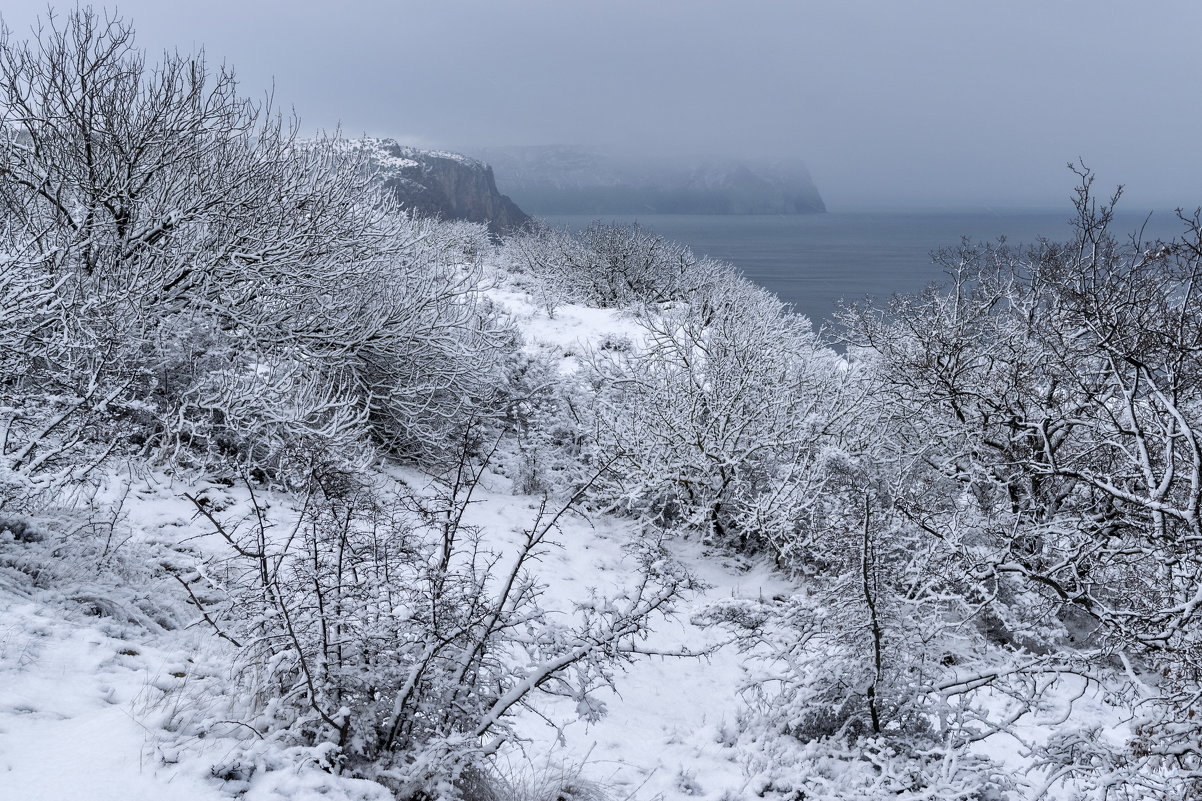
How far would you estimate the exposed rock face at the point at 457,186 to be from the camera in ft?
329

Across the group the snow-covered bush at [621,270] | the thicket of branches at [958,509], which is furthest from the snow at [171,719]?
the snow-covered bush at [621,270]

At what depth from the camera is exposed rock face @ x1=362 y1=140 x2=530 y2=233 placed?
100 m

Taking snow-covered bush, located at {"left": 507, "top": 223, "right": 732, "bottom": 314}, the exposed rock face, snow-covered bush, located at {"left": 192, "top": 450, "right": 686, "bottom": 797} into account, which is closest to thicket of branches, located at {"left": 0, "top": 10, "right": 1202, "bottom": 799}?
snow-covered bush, located at {"left": 192, "top": 450, "right": 686, "bottom": 797}

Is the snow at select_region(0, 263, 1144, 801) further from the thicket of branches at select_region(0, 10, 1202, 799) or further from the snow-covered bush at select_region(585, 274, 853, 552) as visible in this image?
the snow-covered bush at select_region(585, 274, 853, 552)

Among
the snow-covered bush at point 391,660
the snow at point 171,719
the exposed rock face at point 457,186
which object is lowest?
the snow at point 171,719

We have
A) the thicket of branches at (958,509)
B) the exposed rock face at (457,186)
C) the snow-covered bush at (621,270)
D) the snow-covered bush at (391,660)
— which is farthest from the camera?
the exposed rock face at (457,186)

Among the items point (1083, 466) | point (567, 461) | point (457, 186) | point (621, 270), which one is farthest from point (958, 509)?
point (457, 186)

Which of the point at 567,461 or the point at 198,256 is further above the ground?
the point at 198,256

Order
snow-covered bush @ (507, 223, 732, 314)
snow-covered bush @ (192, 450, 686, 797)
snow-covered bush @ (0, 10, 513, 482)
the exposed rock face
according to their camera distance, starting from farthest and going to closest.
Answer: the exposed rock face, snow-covered bush @ (507, 223, 732, 314), snow-covered bush @ (0, 10, 513, 482), snow-covered bush @ (192, 450, 686, 797)

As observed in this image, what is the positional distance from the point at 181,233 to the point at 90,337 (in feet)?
10.9

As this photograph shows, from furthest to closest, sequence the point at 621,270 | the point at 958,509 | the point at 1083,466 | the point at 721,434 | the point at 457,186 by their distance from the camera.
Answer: the point at 457,186, the point at 621,270, the point at 721,434, the point at 958,509, the point at 1083,466

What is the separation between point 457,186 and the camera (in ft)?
412

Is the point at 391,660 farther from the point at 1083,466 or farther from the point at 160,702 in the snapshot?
the point at 1083,466

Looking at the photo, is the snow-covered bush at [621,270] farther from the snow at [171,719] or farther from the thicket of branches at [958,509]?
the snow at [171,719]
